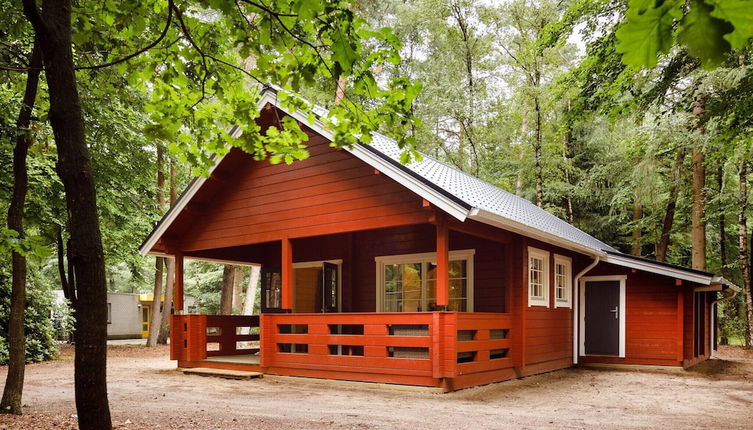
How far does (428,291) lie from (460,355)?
2374 mm

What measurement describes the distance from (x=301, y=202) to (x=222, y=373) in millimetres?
3489

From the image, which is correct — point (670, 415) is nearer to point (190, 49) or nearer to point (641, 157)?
point (190, 49)

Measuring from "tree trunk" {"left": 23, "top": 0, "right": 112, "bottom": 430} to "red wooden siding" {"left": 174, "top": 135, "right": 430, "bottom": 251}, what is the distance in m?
6.33

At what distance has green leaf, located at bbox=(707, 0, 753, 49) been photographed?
1220 millimetres

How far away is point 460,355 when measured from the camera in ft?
31.3

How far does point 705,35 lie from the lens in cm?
123

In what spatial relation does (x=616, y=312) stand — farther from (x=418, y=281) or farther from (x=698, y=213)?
(x=698, y=213)

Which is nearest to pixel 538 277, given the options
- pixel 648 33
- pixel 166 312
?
pixel 648 33

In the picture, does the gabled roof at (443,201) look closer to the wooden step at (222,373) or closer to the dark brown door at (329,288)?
the wooden step at (222,373)

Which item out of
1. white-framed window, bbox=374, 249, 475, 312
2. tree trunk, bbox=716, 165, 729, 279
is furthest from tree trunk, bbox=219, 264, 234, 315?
tree trunk, bbox=716, 165, 729, 279

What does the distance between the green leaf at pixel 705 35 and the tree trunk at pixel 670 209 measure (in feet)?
62.1

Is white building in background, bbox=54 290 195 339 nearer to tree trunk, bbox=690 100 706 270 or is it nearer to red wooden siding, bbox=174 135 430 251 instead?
red wooden siding, bbox=174 135 430 251

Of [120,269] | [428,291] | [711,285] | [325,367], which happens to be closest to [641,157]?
[711,285]

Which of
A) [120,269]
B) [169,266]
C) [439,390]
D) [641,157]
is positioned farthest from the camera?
[120,269]
